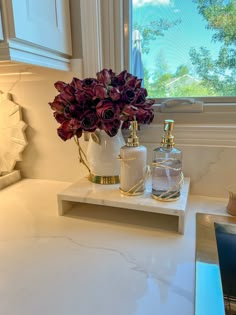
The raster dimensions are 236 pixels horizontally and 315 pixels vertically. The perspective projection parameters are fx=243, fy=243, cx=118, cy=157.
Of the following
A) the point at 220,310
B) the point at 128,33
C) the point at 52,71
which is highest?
the point at 128,33

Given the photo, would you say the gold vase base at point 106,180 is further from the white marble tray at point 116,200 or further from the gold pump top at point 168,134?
the gold pump top at point 168,134

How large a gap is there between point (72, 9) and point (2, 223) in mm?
785

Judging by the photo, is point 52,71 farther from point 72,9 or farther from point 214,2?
point 214,2

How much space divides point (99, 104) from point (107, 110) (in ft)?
0.10

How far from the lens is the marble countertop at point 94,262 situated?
42cm

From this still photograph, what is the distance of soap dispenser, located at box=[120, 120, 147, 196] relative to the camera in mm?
700

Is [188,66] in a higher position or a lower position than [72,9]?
lower

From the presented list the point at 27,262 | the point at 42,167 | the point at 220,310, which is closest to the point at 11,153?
the point at 42,167

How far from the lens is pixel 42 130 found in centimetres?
104

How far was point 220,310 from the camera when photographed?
1.33 ft

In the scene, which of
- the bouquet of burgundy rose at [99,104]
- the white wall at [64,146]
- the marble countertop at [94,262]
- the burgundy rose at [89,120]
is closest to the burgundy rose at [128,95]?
the bouquet of burgundy rose at [99,104]

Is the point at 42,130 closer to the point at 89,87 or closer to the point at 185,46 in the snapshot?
the point at 89,87

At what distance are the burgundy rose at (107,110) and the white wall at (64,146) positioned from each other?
0.86 ft

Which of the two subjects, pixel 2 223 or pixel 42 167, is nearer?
pixel 2 223
